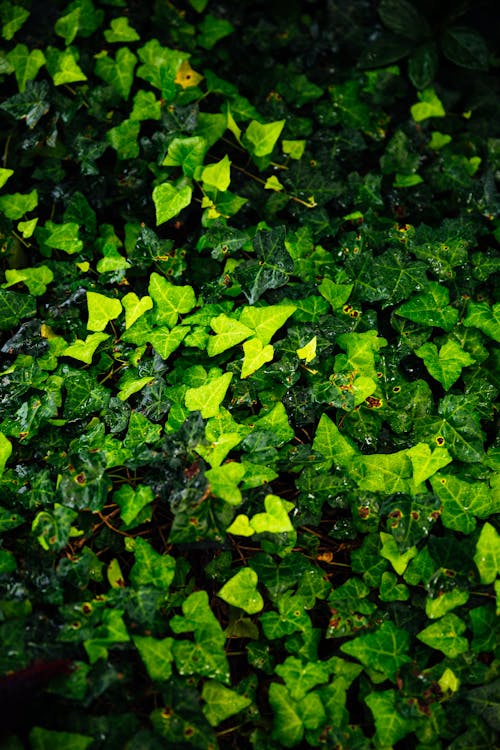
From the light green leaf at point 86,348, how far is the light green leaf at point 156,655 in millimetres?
873

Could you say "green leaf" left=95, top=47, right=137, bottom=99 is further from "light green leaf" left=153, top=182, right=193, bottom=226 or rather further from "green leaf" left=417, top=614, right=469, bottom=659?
"green leaf" left=417, top=614, right=469, bottom=659

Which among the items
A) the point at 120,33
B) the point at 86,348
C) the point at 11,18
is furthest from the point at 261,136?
the point at 11,18

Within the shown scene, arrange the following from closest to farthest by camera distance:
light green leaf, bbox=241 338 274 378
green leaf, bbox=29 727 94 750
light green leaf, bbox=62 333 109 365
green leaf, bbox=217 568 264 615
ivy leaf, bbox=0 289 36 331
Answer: green leaf, bbox=29 727 94 750 < green leaf, bbox=217 568 264 615 < light green leaf, bbox=241 338 274 378 < light green leaf, bbox=62 333 109 365 < ivy leaf, bbox=0 289 36 331

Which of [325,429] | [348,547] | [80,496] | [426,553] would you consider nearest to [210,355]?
[325,429]

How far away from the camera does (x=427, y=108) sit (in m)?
2.51

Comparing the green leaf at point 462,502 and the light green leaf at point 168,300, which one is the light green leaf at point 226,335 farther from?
the green leaf at point 462,502

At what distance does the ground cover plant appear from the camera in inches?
58.3

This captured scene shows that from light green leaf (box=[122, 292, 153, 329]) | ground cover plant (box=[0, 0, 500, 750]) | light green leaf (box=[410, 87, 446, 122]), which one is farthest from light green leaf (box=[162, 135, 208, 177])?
light green leaf (box=[410, 87, 446, 122])

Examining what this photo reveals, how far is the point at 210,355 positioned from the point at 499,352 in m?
1.00

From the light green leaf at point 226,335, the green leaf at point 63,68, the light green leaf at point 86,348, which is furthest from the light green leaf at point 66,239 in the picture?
the light green leaf at point 226,335

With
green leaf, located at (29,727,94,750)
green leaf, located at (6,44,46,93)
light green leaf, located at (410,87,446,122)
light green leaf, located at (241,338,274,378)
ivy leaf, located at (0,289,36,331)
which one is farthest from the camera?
light green leaf, located at (410,87,446,122)

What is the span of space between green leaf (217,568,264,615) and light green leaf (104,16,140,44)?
211cm

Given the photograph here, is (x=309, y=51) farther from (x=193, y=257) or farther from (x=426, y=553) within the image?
(x=426, y=553)

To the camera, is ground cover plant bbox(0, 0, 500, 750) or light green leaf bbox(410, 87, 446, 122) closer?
ground cover plant bbox(0, 0, 500, 750)
